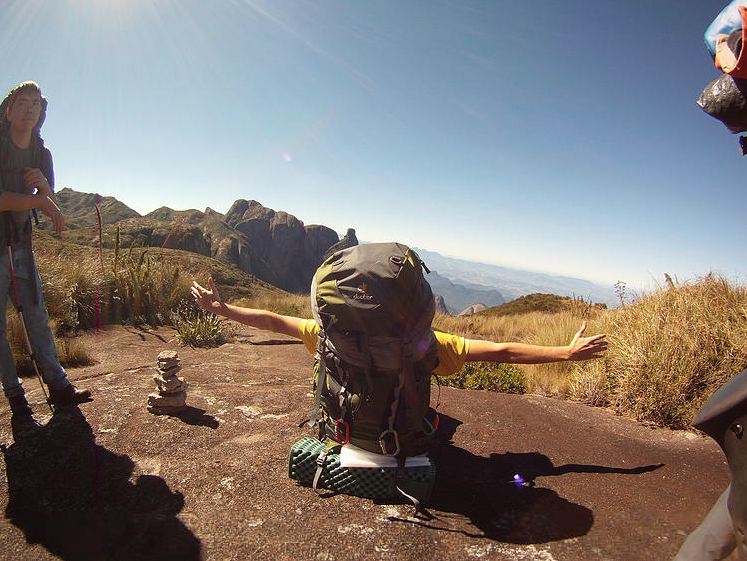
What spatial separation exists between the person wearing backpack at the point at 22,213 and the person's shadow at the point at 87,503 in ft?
2.01

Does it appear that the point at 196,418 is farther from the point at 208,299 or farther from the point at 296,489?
the point at 296,489

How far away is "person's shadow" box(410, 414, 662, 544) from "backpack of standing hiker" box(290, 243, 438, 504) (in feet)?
1.11

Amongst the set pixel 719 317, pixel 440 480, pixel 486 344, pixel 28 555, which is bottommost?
pixel 28 555

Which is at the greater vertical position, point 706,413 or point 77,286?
point 706,413

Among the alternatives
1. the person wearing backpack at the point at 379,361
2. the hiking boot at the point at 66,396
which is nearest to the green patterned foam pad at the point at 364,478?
the person wearing backpack at the point at 379,361

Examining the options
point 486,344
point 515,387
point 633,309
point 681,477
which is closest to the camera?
point 486,344

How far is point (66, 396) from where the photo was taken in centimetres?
350

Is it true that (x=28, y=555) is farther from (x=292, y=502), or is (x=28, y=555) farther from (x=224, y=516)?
(x=292, y=502)

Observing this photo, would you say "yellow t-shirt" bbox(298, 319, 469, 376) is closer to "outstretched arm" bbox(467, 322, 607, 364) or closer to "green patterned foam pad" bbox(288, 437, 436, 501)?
"outstretched arm" bbox(467, 322, 607, 364)

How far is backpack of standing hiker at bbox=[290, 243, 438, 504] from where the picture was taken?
2.35 m

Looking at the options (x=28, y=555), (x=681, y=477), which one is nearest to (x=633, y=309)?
(x=681, y=477)

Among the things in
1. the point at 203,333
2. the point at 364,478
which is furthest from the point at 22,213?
the point at 203,333

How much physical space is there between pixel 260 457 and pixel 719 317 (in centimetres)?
545

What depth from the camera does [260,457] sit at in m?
2.98
